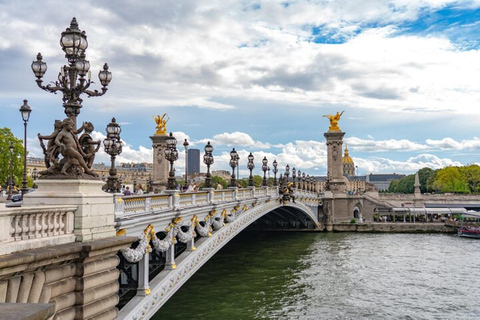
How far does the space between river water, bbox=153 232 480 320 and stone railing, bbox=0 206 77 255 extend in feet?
37.7

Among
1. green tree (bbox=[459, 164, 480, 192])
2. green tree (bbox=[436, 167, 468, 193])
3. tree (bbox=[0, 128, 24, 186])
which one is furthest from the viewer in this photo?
green tree (bbox=[436, 167, 468, 193])

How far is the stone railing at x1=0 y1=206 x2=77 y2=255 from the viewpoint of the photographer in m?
7.70

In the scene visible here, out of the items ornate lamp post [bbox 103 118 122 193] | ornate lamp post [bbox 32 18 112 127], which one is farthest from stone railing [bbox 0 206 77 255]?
ornate lamp post [bbox 103 118 122 193]

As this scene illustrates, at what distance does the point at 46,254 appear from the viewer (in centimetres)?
802

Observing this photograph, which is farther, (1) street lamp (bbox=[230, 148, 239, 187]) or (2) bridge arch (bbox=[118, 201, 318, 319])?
(1) street lamp (bbox=[230, 148, 239, 187])

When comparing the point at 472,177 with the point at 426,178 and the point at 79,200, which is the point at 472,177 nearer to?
the point at 426,178

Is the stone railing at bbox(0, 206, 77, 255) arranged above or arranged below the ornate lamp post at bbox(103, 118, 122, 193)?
below

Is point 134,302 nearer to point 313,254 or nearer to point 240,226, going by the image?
point 240,226

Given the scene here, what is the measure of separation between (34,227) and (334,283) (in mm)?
22283

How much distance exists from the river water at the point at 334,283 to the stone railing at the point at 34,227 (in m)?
11.5

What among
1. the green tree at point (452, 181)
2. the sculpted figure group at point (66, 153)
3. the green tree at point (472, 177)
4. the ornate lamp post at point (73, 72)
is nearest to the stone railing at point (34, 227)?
the sculpted figure group at point (66, 153)

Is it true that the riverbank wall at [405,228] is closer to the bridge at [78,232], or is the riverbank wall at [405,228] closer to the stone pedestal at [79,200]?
the bridge at [78,232]

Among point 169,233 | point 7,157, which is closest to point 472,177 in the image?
point 7,157

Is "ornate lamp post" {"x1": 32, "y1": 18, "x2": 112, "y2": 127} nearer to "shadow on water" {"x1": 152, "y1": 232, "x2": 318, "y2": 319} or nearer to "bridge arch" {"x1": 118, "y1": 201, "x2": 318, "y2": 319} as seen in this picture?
"bridge arch" {"x1": 118, "y1": 201, "x2": 318, "y2": 319}
